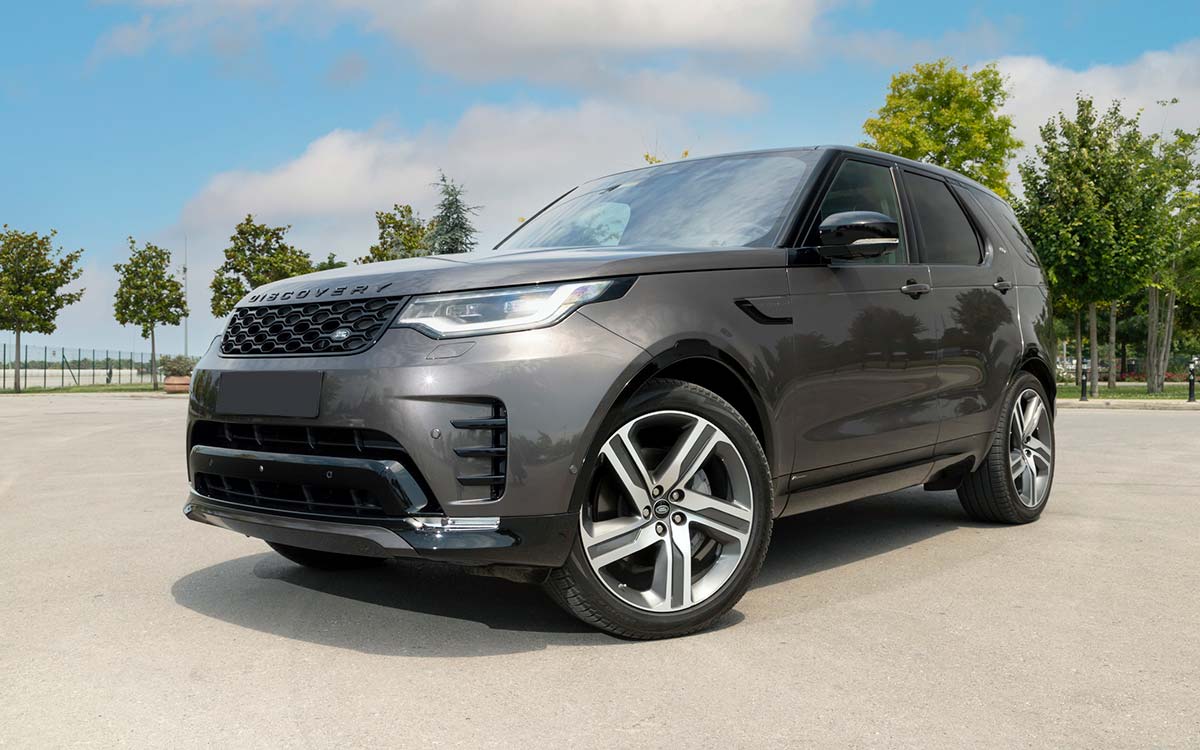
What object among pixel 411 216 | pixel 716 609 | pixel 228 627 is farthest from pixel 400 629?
pixel 411 216

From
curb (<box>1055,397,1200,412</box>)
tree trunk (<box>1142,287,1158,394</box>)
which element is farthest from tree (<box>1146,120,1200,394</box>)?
curb (<box>1055,397,1200,412</box>)

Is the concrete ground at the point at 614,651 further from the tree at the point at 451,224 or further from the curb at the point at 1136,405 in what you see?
the tree at the point at 451,224

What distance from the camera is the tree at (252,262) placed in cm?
4572

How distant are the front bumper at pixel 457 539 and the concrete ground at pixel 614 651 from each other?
36 cm

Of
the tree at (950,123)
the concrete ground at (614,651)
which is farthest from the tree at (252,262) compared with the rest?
the concrete ground at (614,651)

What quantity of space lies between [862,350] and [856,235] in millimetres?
494

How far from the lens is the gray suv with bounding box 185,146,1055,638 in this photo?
319 cm

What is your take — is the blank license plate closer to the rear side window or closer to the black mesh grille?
the black mesh grille

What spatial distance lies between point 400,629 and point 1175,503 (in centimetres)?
531

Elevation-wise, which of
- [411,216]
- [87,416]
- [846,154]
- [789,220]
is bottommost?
[87,416]

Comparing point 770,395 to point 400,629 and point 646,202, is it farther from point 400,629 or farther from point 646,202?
point 400,629

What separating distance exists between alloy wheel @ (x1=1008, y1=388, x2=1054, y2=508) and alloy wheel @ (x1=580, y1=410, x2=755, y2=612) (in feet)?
8.54

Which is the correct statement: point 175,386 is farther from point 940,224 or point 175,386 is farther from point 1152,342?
point 940,224

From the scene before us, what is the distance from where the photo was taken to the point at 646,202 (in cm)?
467
